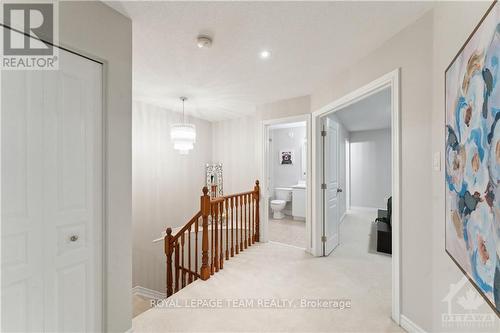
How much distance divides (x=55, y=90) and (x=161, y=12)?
89 cm

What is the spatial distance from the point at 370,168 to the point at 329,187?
13.1ft

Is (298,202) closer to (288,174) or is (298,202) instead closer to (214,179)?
(288,174)

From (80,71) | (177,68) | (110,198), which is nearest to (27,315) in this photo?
(110,198)

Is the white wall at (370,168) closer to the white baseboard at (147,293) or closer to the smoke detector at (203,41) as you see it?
the white baseboard at (147,293)

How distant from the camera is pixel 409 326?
172 cm

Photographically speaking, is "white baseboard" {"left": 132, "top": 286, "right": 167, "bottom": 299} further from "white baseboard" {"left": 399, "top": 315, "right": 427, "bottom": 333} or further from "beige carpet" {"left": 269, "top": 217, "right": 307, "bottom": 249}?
"white baseboard" {"left": 399, "top": 315, "right": 427, "bottom": 333}

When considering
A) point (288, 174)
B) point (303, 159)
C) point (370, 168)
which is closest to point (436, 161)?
point (303, 159)

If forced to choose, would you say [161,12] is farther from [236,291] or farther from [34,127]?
[236,291]

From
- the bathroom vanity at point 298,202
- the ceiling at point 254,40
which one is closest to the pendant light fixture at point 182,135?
the ceiling at point 254,40

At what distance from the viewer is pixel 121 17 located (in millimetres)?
1638

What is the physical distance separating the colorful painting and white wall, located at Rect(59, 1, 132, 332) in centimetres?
205

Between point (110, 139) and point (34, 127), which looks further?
point (110, 139)

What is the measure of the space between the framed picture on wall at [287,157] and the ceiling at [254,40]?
308 centimetres

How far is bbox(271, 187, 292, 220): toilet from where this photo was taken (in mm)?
5816
